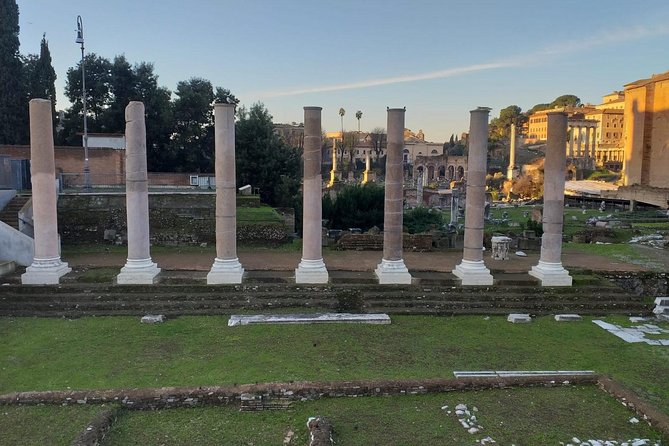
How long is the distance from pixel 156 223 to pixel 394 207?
11.2 metres

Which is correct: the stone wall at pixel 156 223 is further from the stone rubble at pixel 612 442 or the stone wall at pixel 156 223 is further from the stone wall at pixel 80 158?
the stone rubble at pixel 612 442

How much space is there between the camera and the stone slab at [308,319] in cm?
1278

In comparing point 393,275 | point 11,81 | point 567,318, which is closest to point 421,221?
point 393,275

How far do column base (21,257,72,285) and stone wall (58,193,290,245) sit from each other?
660 cm

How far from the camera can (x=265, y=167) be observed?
32.7m

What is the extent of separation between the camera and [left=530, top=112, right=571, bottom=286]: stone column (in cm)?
1553

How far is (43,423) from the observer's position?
7566 mm

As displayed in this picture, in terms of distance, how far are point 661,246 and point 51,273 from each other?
24731 mm

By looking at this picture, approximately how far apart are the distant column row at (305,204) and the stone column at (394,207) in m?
0.03

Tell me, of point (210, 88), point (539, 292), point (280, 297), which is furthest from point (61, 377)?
point (210, 88)

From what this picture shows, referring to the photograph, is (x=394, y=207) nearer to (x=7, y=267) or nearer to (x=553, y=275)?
(x=553, y=275)

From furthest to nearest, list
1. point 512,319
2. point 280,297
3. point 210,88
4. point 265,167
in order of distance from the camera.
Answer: point 210,88 < point 265,167 < point 280,297 < point 512,319

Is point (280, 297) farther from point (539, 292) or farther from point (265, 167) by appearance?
point (265, 167)

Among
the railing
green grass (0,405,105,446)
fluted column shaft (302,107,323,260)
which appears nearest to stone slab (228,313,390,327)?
fluted column shaft (302,107,323,260)
